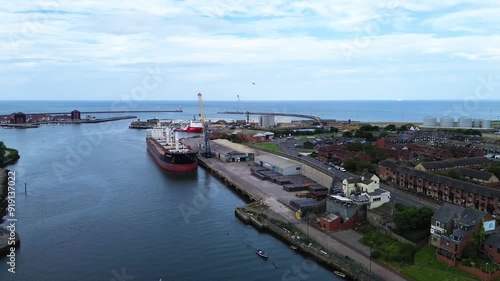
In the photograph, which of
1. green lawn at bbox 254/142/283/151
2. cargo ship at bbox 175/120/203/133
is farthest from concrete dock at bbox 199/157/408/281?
cargo ship at bbox 175/120/203/133

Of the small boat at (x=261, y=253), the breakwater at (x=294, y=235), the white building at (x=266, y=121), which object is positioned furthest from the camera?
the white building at (x=266, y=121)

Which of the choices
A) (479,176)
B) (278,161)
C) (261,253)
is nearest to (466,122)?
(278,161)

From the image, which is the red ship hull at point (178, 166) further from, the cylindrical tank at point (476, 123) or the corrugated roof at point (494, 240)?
the cylindrical tank at point (476, 123)

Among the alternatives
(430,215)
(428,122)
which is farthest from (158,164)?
(428,122)

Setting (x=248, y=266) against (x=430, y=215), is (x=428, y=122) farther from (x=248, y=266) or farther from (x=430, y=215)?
(x=248, y=266)

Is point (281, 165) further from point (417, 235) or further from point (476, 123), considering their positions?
point (476, 123)

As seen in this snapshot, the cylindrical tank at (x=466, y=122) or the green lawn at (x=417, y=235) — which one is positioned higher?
the cylindrical tank at (x=466, y=122)

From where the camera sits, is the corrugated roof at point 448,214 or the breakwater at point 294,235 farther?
the corrugated roof at point 448,214

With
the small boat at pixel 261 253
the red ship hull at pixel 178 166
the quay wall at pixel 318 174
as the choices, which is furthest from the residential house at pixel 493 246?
the red ship hull at pixel 178 166
